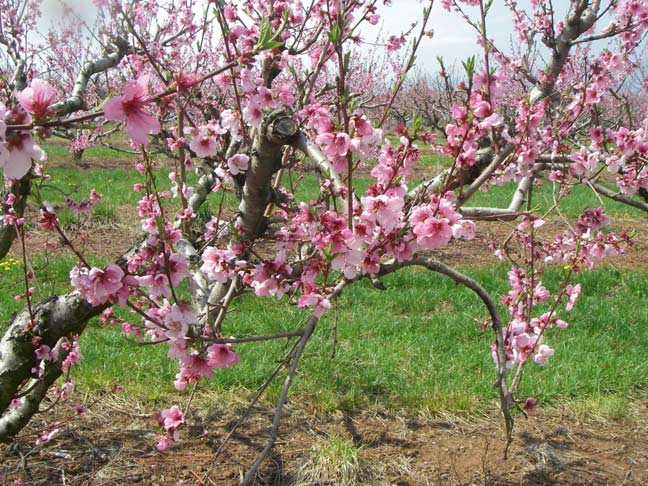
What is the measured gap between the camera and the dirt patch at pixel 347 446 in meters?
2.71

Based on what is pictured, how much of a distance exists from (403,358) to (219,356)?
262cm

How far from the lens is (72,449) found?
2893 mm

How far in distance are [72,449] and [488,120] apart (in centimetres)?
261

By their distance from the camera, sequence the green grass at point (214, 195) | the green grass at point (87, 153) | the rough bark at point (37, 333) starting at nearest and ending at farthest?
1. the rough bark at point (37, 333)
2. the green grass at point (214, 195)
3. the green grass at point (87, 153)

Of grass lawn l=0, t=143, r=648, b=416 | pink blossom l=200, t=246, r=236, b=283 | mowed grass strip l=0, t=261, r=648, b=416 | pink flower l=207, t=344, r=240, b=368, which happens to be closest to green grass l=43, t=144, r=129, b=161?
grass lawn l=0, t=143, r=648, b=416

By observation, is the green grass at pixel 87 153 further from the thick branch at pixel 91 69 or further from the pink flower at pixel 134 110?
the pink flower at pixel 134 110

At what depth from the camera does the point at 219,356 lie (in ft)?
5.26

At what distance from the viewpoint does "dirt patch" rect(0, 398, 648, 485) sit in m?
2.71

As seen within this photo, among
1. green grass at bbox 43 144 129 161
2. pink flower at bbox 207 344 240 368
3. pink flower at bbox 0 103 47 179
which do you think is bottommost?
pink flower at bbox 207 344 240 368

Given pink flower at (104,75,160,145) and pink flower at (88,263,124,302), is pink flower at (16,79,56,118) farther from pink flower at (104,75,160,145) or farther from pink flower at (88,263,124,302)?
pink flower at (88,263,124,302)

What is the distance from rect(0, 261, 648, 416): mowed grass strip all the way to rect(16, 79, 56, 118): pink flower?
6.53 feet

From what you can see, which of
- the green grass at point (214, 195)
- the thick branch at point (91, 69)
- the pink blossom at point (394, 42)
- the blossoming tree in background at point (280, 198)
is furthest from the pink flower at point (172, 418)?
the green grass at point (214, 195)

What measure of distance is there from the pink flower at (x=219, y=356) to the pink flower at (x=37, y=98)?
2.84 feet

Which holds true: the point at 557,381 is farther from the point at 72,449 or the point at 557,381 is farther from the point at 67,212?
the point at 67,212
